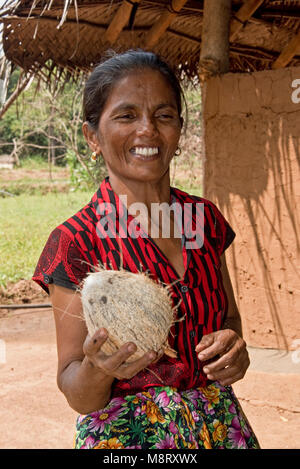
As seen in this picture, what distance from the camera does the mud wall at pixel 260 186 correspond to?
12.1 ft

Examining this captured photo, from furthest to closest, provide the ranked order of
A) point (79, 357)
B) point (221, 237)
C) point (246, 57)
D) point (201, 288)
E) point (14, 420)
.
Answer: point (246, 57) → point (14, 420) → point (221, 237) → point (201, 288) → point (79, 357)

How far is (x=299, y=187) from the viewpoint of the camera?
3693 mm

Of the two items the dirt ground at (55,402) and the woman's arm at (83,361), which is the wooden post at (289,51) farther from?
the woman's arm at (83,361)

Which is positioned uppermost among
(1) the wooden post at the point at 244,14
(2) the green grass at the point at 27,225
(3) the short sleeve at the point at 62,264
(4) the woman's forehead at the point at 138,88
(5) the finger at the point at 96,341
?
(1) the wooden post at the point at 244,14

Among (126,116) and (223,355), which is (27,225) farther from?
(223,355)

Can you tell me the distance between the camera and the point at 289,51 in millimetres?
4785

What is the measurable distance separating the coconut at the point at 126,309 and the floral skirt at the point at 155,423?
145 mm

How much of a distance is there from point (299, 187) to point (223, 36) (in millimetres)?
1319

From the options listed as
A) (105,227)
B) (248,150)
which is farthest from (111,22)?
(105,227)

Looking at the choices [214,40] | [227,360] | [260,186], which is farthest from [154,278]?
[214,40]

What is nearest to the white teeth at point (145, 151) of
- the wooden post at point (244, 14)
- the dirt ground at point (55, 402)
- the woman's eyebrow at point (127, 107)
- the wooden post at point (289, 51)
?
the woman's eyebrow at point (127, 107)

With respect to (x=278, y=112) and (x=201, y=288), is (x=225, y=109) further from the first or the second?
(x=201, y=288)

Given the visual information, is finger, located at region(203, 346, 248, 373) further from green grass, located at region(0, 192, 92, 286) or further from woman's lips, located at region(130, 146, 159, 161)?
green grass, located at region(0, 192, 92, 286)

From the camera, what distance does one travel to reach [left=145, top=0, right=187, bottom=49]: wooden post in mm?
3877
